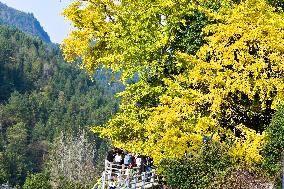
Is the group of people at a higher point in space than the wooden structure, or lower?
higher

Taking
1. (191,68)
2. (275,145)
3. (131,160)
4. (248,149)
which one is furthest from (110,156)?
(275,145)

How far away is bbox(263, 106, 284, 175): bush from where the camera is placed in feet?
60.3

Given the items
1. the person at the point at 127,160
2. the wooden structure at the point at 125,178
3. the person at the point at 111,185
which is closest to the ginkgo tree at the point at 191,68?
the person at the point at 127,160

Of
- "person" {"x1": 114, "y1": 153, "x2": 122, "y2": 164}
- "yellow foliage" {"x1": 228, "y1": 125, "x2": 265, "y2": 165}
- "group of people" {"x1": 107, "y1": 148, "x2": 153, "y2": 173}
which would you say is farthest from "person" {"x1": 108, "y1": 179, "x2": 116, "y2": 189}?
"yellow foliage" {"x1": 228, "y1": 125, "x2": 265, "y2": 165}

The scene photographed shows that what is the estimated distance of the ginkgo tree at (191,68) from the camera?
21.1 metres

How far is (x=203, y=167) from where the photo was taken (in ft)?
65.5

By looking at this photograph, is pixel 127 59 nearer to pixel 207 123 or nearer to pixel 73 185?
pixel 207 123

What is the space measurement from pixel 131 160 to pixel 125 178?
1553 millimetres

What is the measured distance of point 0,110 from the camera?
560 feet

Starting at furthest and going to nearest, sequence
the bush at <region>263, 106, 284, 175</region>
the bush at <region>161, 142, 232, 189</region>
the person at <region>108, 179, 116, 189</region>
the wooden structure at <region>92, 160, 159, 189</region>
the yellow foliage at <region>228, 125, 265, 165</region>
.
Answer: the wooden structure at <region>92, 160, 159, 189</region>, the person at <region>108, 179, 116, 189</region>, the yellow foliage at <region>228, 125, 265, 165</region>, the bush at <region>161, 142, 232, 189</region>, the bush at <region>263, 106, 284, 175</region>

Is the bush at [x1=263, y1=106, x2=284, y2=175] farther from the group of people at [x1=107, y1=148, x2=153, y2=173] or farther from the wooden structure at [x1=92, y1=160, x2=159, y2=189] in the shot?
the group of people at [x1=107, y1=148, x2=153, y2=173]

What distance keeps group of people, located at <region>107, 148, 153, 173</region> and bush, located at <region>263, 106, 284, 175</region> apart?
7.41 metres

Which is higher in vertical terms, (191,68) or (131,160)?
(191,68)

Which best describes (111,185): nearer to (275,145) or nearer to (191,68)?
(191,68)
